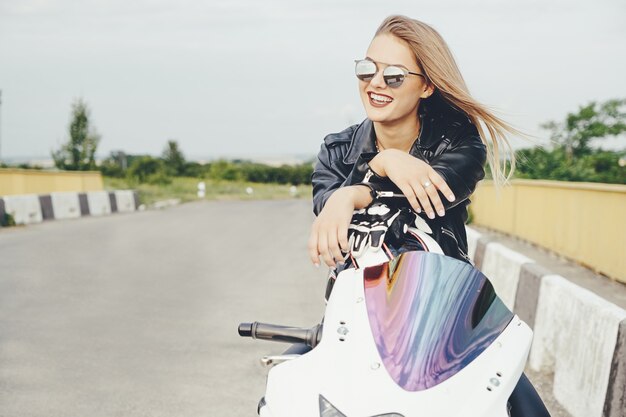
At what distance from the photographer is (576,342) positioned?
199 inches

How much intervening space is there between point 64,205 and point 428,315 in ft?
55.3

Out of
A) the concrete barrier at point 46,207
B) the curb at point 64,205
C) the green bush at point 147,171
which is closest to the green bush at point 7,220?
the curb at point 64,205

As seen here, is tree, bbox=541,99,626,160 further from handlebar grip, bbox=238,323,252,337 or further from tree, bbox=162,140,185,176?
tree, bbox=162,140,185,176

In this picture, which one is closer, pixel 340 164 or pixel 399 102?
pixel 399 102

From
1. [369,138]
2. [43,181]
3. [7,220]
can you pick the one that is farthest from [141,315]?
[43,181]

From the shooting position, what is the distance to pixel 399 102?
2.96 meters

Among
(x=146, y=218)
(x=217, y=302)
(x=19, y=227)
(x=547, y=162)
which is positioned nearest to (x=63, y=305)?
(x=217, y=302)

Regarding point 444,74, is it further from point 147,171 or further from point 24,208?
point 147,171

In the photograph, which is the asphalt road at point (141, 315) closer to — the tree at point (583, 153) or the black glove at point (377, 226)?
the black glove at point (377, 226)

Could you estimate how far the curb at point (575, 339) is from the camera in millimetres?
4367

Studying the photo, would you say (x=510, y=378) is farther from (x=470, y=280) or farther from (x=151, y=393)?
(x=151, y=393)

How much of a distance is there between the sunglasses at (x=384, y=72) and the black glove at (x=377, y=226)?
17.6 inches

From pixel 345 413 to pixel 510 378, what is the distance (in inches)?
19.8

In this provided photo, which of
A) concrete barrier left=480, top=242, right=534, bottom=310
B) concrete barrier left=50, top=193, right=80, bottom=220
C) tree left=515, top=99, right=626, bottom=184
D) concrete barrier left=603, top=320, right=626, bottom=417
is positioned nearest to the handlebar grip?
concrete barrier left=603, top=320, right=626, bottom=417
